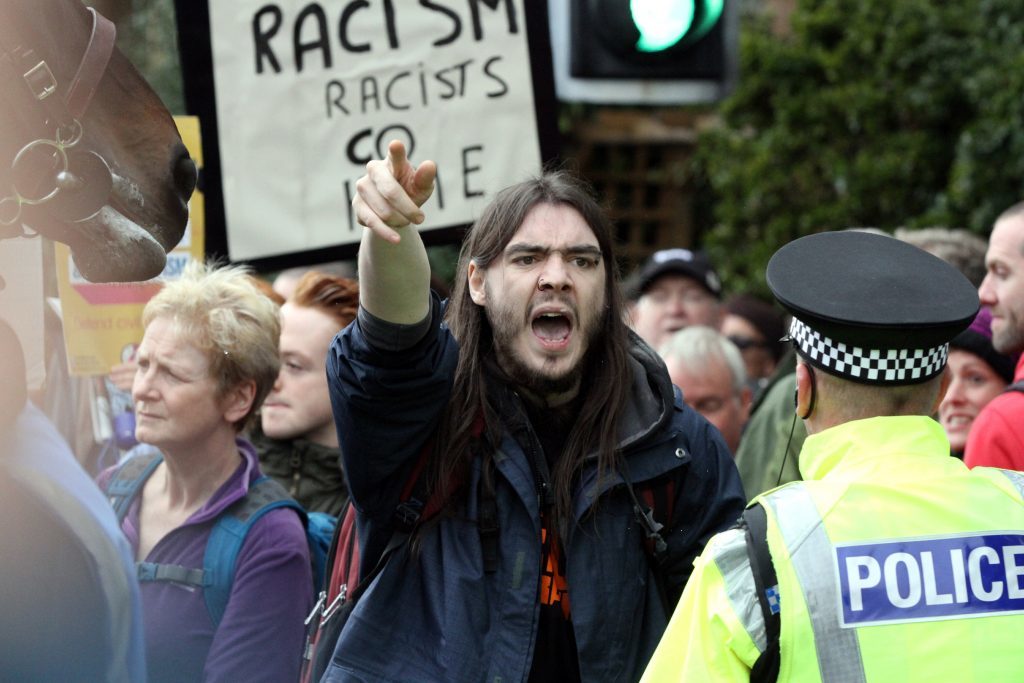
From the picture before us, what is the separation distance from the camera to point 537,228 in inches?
126

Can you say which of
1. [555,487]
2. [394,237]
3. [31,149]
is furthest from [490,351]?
[31,149]

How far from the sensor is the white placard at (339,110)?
4527 millimetres

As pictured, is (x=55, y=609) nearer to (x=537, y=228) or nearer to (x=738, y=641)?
(x=738, y=641)

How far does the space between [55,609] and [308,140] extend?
276cm

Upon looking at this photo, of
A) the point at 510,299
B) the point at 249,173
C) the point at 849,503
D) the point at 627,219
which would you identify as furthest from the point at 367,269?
the point at 627,219

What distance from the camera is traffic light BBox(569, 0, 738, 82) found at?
4574 millimetres

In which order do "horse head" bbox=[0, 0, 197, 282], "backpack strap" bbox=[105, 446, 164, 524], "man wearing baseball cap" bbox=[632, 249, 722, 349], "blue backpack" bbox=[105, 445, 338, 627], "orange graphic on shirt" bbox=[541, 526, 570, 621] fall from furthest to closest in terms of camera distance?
"man wearing baseball cap" bbox=[632, 249, 722, 349] < "backpack strap" bbox=[105, 446, 164, 524] < "blue backpack" bbox=[105, 445, 338, 627] < "orange graphic on shirt" bbox=[541, 526, 570, 621] < "horse head" bbox=[0, 0, 197, 282]

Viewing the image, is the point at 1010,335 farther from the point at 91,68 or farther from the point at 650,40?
the point at 91,68

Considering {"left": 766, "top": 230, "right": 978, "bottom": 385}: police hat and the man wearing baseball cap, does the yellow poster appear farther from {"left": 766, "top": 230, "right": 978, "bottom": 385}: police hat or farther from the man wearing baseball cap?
the man wearing baseball cap

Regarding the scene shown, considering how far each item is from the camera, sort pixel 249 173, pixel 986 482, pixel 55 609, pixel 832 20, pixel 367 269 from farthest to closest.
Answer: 1. pixel 832 20
2. pixel 249 173
3. pixel 367 269
4. pixel 986 482
5. pixel 55 609

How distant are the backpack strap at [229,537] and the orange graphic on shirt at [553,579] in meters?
0.83

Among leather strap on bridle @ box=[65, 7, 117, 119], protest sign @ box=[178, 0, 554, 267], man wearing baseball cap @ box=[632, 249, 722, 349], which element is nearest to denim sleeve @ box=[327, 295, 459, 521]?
leather strap on bridle @ box=[65, 7, 117, 119]

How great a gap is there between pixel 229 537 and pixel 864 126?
27.5ft

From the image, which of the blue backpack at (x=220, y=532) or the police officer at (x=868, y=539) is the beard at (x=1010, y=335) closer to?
the police officer at (x=868, y=539)
